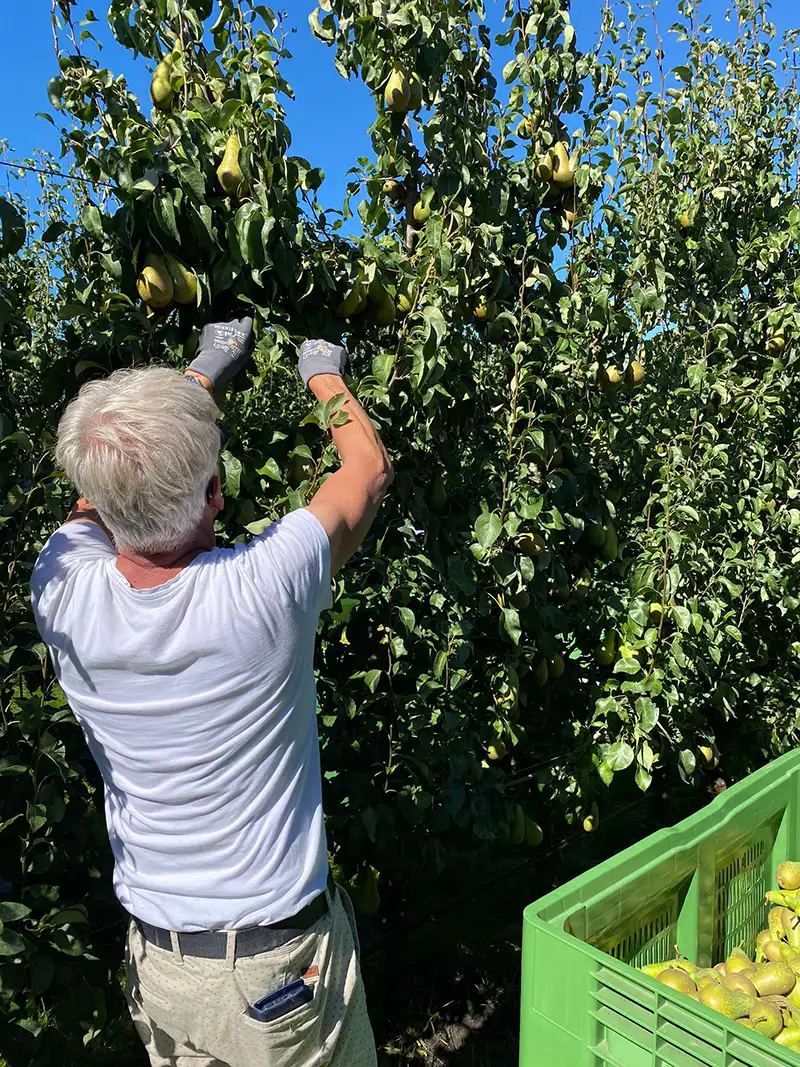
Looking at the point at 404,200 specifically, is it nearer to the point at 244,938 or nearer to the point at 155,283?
the point at 155,283

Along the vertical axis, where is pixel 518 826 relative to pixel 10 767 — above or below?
below

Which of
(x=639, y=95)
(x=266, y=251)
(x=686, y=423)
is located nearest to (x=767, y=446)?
(x=686, y=423)

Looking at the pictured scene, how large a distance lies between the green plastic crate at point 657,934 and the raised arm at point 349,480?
0.55 metres

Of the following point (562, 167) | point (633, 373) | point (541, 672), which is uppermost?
point (562, 167)

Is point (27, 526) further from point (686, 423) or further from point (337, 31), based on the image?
point (686, 423)

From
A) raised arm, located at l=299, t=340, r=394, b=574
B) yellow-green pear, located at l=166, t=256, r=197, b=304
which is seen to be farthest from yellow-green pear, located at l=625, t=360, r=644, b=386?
yellow-green pear, located at l=166, t=256, r=197, b=304

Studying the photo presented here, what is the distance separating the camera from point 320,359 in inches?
58.9

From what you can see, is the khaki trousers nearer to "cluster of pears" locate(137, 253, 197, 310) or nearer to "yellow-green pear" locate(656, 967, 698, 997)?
"yellow-green pear" locate(656, 967, 698, 997)

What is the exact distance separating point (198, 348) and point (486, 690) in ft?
3.83

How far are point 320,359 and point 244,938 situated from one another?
37.3 inches

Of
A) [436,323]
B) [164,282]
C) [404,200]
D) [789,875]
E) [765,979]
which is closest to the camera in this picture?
[765,979]

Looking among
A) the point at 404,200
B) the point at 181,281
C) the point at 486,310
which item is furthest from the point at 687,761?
the point at 181,281

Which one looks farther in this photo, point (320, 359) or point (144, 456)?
point (320, 359)

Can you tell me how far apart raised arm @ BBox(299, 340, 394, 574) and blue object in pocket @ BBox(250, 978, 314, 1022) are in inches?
24.2
